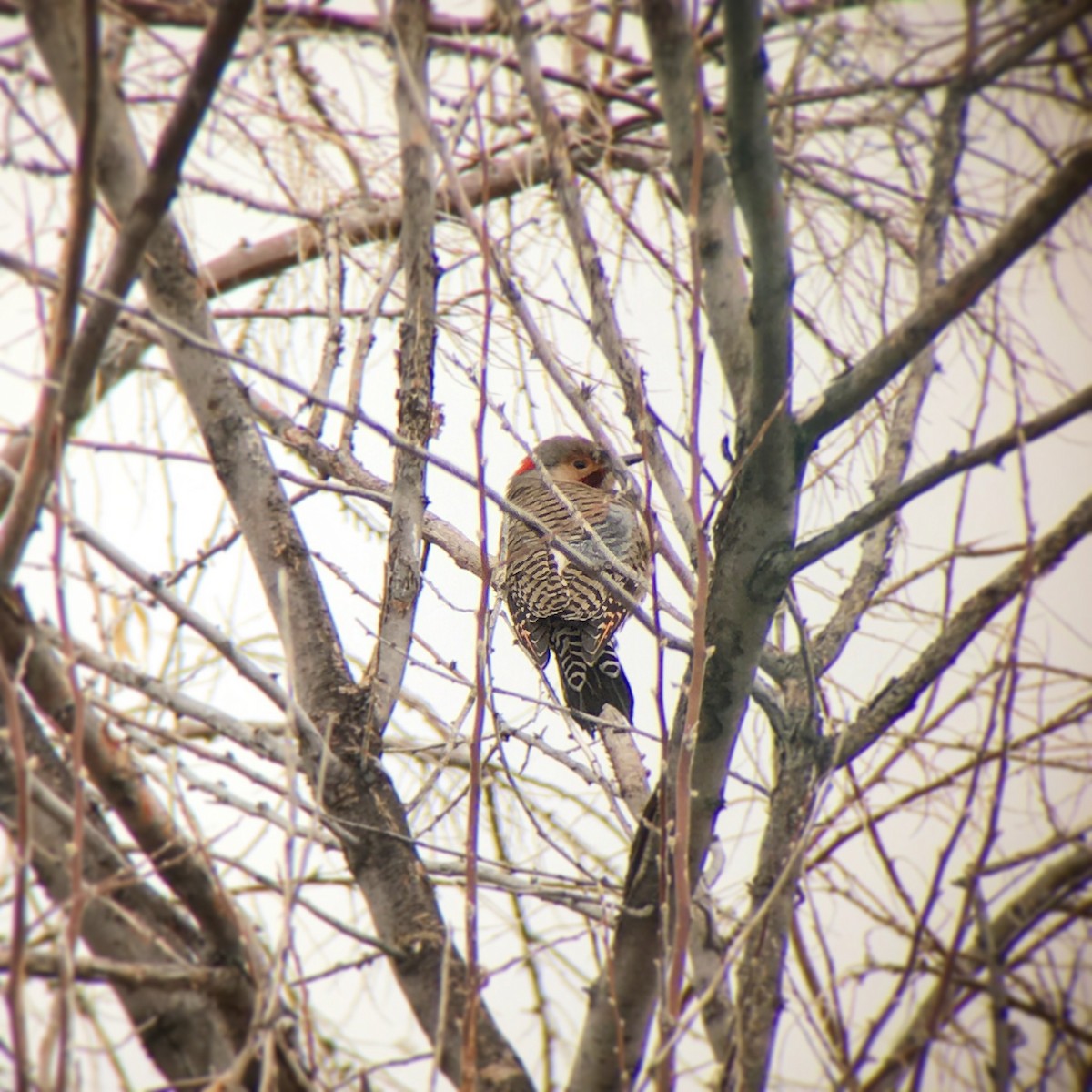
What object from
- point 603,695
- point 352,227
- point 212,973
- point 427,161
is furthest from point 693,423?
point 603,695

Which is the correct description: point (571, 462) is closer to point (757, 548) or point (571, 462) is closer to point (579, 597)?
point (579, 597)

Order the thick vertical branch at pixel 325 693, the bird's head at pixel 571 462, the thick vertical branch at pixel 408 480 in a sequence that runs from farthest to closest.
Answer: the bird's head at pixel 571 462, the thick vertical branch at pixel 408 480, the thick vertical branch at pixel 325 693

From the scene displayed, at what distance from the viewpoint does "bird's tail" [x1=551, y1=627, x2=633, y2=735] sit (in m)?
4.55

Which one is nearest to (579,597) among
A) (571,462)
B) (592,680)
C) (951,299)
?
(592,680)

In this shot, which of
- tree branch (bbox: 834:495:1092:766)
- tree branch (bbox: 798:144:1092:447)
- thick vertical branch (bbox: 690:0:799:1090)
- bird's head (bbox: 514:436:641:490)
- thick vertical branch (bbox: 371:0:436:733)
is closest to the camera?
tree branch (bbox: 798:144:1092:447)

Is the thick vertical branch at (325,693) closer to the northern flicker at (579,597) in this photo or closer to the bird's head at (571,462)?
the northern flicker at (579,597)

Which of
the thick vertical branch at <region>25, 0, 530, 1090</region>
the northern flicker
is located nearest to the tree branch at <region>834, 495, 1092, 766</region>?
the thick vertical branch at <region>25, 0, 530, 1090</region>

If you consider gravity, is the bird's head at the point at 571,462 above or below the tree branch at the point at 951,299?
above

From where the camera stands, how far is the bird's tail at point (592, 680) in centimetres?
455

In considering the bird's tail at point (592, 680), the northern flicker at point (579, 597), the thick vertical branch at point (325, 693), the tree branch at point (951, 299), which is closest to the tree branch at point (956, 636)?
the tree branch at point (951, 299)

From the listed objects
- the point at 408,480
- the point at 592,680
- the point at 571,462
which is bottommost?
the point at 408,480

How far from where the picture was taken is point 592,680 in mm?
4617

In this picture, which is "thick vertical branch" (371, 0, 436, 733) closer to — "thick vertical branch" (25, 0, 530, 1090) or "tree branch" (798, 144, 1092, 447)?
"thick vertical branch" (25, 0, 530, 1090)

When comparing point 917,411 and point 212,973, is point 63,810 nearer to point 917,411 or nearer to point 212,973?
point 212,973
